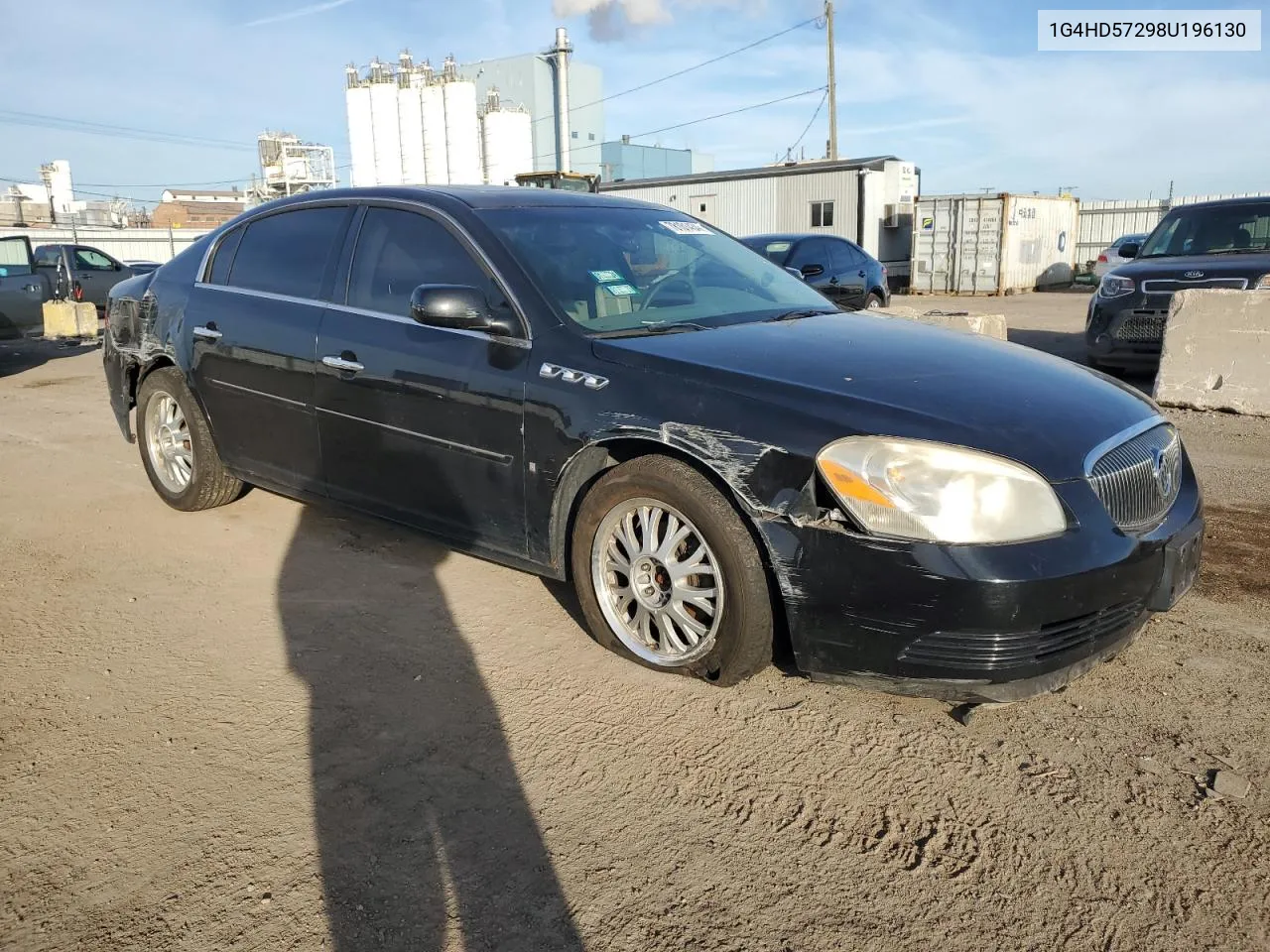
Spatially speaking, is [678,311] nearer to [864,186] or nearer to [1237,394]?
[1237,394]

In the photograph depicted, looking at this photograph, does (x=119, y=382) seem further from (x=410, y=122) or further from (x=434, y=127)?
(x=410, y=122)

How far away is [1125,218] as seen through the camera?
103 ft

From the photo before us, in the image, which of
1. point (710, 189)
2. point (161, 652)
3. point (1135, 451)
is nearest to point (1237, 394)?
point (1135, 451)

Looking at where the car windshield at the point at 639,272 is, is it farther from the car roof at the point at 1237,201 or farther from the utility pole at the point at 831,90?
the utility pole at the point at 831,90

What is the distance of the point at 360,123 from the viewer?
46.4m

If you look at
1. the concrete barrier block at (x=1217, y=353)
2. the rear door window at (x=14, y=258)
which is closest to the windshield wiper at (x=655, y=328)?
the concrete barrier block at (x=1217, y=353)

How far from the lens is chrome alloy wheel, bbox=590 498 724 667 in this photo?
3.00 meters

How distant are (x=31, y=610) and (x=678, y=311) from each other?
288cm

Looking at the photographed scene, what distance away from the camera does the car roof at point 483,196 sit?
394cm

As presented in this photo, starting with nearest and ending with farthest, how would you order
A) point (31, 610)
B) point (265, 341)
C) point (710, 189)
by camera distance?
point (31, 610)
point (265, 341)
point (710, 189)

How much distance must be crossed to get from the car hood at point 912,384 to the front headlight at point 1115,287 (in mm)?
5570

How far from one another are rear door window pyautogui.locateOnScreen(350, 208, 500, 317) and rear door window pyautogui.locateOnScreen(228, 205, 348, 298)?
0.80 ft

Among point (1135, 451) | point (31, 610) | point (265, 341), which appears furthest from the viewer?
point (265, 341)

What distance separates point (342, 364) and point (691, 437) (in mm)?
1733
